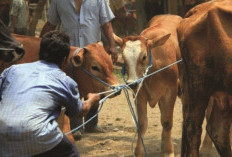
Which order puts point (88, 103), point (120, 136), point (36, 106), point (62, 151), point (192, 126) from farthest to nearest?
point (120, 136)
point (192, 126)
point (88, 103)
point (62, 151)
point (36, 106)

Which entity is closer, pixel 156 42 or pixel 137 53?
pixel 137 53

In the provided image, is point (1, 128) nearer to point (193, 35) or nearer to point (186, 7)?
point (193, 35)

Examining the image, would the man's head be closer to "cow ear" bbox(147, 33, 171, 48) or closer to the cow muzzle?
the cow muzzle

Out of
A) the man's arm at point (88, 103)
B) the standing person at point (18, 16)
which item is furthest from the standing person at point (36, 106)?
the standing person at point (18, 16)

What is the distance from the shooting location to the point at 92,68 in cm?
694

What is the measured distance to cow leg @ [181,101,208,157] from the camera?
20.1 feet

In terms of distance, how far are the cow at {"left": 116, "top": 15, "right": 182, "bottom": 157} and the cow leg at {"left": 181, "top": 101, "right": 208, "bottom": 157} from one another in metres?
1.25

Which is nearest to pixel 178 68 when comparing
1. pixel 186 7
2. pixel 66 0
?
pixel 66 0

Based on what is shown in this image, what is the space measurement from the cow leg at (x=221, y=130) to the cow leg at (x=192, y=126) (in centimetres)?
32

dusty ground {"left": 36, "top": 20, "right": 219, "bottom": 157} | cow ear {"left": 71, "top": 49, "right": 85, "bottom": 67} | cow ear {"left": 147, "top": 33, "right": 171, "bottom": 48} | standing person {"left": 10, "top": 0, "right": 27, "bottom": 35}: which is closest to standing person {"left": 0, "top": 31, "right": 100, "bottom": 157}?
cow ear {"left": 71, "top": 49, "right": 85, "bottom": 67}

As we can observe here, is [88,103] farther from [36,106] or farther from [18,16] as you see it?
[18,16]

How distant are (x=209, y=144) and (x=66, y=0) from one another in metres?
2.63

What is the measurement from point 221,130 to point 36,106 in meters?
2.51

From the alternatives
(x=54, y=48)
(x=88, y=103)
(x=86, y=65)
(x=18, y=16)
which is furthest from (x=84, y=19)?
(x=18, y=16)
